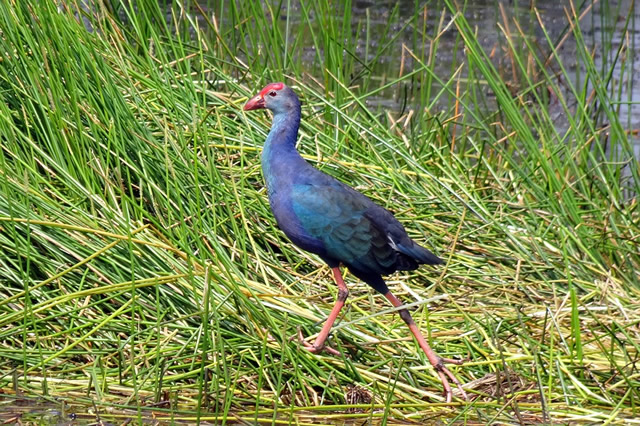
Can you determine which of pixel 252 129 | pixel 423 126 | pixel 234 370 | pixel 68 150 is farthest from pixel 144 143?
pixel 423 126

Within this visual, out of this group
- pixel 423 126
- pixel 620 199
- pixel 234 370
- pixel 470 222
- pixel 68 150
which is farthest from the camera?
pixel 423 126

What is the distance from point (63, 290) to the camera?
2.60 m

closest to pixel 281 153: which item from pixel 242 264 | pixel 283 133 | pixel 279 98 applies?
pixel 283 133

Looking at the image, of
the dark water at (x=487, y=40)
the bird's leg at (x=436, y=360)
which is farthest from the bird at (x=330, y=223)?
the dark water at (x=487, y=40)

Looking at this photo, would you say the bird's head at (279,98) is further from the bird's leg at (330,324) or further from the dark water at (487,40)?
the dark water at (487,40)

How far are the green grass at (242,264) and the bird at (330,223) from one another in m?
0.08

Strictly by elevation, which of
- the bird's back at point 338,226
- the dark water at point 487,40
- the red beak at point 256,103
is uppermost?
the red beak at point 256,103

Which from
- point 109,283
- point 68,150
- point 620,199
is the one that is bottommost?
point 620,199

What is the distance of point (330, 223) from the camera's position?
2.50 m

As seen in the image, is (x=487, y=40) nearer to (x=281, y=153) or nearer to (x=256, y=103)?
(x=256, y=103)

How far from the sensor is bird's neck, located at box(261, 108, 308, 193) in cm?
256

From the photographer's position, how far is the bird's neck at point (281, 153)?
8.39ft

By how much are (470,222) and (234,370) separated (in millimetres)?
1272

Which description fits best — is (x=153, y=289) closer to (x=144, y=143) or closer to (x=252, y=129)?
(x=144, y=143)
